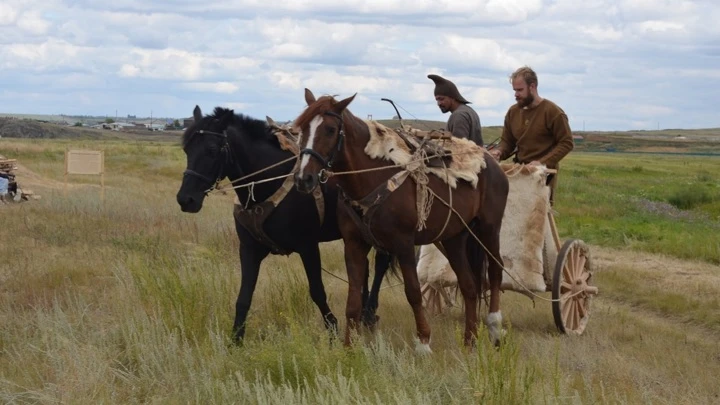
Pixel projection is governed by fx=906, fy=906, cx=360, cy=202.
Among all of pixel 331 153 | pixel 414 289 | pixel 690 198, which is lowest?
pixel 690 198

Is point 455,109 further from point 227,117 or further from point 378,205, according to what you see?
point 227,117

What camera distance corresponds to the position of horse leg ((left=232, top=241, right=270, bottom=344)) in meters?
7.72

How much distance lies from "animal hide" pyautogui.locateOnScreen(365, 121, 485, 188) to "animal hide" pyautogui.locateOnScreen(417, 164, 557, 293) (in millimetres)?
996

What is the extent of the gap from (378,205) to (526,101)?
3.11 metres

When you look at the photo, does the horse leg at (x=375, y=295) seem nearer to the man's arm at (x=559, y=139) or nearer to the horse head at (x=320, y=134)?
the man's arm at (x=559, y=139)

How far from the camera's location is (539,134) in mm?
9711

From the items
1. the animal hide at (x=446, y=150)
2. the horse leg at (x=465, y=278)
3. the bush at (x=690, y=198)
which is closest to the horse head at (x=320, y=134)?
the animal hide at (x=446, y=150)

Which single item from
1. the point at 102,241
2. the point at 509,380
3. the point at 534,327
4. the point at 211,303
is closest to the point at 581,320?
the point at 534,327

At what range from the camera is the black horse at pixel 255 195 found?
7.52m

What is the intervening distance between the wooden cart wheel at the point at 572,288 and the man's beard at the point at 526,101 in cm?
153

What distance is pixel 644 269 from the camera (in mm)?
13922

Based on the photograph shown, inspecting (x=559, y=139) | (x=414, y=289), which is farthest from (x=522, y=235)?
(x=414, y=289)

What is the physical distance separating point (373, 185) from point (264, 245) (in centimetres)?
122

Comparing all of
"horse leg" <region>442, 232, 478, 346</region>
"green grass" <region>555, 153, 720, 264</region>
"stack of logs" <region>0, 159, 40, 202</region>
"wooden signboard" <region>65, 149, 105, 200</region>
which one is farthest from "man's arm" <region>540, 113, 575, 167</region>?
"stack of logs" <region>0, 159, 40, 202</region>
